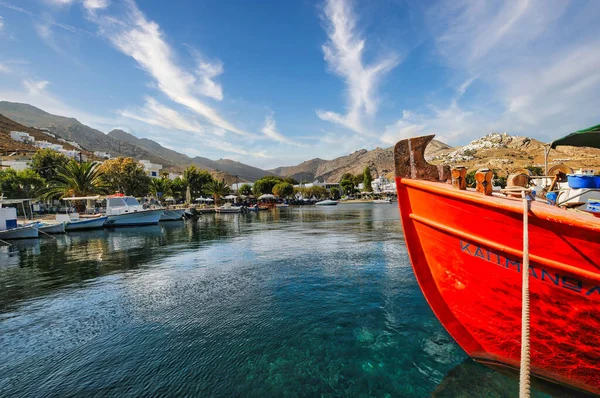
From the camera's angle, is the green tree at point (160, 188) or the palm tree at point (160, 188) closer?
the green tree at point (160, 188)

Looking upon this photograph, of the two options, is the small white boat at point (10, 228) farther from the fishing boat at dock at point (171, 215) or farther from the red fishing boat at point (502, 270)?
the red fishing boat at point (502, 270)

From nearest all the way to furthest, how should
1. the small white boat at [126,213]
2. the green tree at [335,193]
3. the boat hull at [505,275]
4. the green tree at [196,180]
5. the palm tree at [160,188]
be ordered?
1. the boat hull at [505,275]
2. the small white boat at [126,213]
3. the palm tree at [160,188]
4. the green tree at [196,180]
5. the green tree at [335,193]

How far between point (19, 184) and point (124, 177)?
45.2 ft

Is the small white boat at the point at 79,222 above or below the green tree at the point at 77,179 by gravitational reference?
below

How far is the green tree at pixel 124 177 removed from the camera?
48.3 m

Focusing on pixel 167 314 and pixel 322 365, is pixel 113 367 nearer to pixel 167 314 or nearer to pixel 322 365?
pixel 167 314

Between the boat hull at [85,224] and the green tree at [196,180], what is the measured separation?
42.6 meters

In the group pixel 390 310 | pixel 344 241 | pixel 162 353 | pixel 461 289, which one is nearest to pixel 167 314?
pixel 162 353

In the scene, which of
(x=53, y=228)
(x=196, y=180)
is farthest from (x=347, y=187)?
(x=53, y=228)

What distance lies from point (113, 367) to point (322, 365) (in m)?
3.93

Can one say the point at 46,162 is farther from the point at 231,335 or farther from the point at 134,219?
the point at 231,335

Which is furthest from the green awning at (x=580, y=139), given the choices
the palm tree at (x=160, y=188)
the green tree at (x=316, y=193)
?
the green tree at (x=316, y=193)

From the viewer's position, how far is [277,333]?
6.23 metres

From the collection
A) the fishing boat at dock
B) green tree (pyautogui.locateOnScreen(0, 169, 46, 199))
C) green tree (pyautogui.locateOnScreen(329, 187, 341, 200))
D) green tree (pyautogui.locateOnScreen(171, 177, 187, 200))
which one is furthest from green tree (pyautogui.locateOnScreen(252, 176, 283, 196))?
green tree (pyautogui.locateOnScreen(0, 169, 46, 199))
